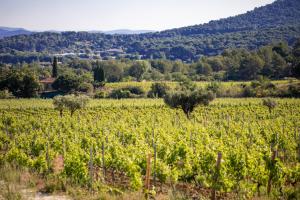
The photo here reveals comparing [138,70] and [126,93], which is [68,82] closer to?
[126,93]

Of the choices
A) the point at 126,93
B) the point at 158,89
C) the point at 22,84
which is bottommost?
the point at 126,93

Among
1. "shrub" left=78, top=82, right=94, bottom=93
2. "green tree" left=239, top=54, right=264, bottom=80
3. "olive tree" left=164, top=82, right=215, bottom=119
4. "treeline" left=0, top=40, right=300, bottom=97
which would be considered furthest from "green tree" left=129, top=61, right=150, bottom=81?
"olive tree" left=164, top=82, right=215, bottom=119

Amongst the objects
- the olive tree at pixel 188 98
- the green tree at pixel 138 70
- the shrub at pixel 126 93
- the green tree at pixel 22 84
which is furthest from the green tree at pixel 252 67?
the olive tree at pixel 188 98

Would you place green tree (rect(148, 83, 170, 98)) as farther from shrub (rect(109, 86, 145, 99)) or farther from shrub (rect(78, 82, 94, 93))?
shrub (rect(78, 82, 94, 93))

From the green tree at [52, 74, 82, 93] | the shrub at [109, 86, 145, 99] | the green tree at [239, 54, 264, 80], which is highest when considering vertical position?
the green tree at [239, 54, 264, 80]

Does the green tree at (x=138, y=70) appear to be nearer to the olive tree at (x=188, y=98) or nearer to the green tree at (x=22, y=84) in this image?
the green tree at (x=22, y=84)

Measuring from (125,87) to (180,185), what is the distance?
6593 cm

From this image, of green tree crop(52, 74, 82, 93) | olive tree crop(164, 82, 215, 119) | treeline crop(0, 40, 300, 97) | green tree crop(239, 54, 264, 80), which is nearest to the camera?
olive tree crop(164, 82, 215, 119)

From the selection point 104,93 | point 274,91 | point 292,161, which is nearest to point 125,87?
point 104,93

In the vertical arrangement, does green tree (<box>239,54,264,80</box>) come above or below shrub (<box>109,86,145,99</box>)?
above

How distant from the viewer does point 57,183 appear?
38.3ft

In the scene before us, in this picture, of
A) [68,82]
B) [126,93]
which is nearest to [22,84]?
[68,82]

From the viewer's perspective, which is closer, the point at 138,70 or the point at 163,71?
the point at 138,70

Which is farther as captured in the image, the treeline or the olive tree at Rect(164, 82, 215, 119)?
the treeline
